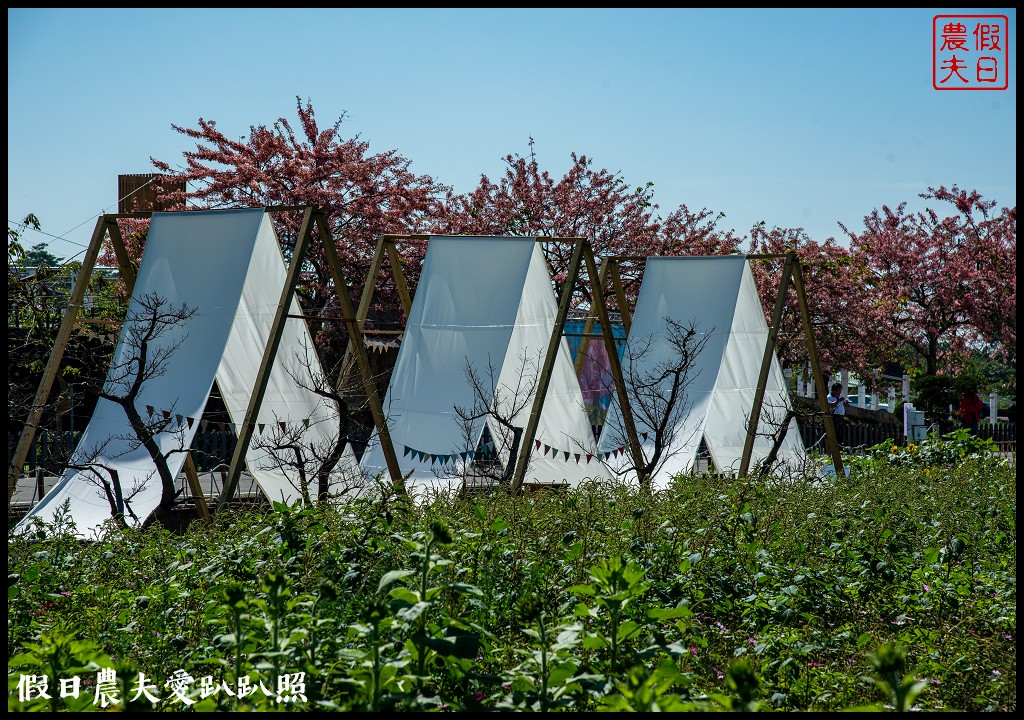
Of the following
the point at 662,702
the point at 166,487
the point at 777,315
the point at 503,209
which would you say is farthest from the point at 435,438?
the point at 503,209

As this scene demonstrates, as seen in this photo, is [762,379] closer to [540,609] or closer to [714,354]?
[714,354]

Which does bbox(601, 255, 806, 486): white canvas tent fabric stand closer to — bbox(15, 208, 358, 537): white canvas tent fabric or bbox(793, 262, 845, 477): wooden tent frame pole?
bbox(793, 262, 845, 477): wooden tent frame pole

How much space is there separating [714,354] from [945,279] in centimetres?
1044

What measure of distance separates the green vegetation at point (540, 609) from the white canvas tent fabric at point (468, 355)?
246cm

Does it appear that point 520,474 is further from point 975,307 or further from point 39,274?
point 975,307

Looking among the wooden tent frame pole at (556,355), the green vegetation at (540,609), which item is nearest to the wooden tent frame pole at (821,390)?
the wooden tent frame pole at (556,355)

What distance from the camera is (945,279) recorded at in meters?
18.2

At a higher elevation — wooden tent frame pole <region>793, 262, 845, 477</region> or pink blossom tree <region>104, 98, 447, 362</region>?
pink blossom tree <region>104, 98, 447, 362</region>

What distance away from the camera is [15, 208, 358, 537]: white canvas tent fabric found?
668 cm

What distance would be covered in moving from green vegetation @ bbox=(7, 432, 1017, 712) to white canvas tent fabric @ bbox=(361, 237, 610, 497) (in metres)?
2.46

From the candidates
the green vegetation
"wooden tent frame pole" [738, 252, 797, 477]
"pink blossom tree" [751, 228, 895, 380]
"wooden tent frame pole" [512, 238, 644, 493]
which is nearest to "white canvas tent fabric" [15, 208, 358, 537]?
"wooden tent frame pole" [512, 238, 644, 493]

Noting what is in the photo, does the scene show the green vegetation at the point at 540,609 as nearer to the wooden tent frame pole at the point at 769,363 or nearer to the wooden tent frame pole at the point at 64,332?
the wooden tent frame pole at the point at 64,332

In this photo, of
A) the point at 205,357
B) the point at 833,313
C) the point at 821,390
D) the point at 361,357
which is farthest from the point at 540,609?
the point at 833,313

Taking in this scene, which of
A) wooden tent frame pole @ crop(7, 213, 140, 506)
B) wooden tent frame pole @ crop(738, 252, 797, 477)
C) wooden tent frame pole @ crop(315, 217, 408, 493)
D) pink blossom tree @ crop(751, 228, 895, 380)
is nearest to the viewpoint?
wooden tent frame pole @ crop(7, 213, 140, 506)
